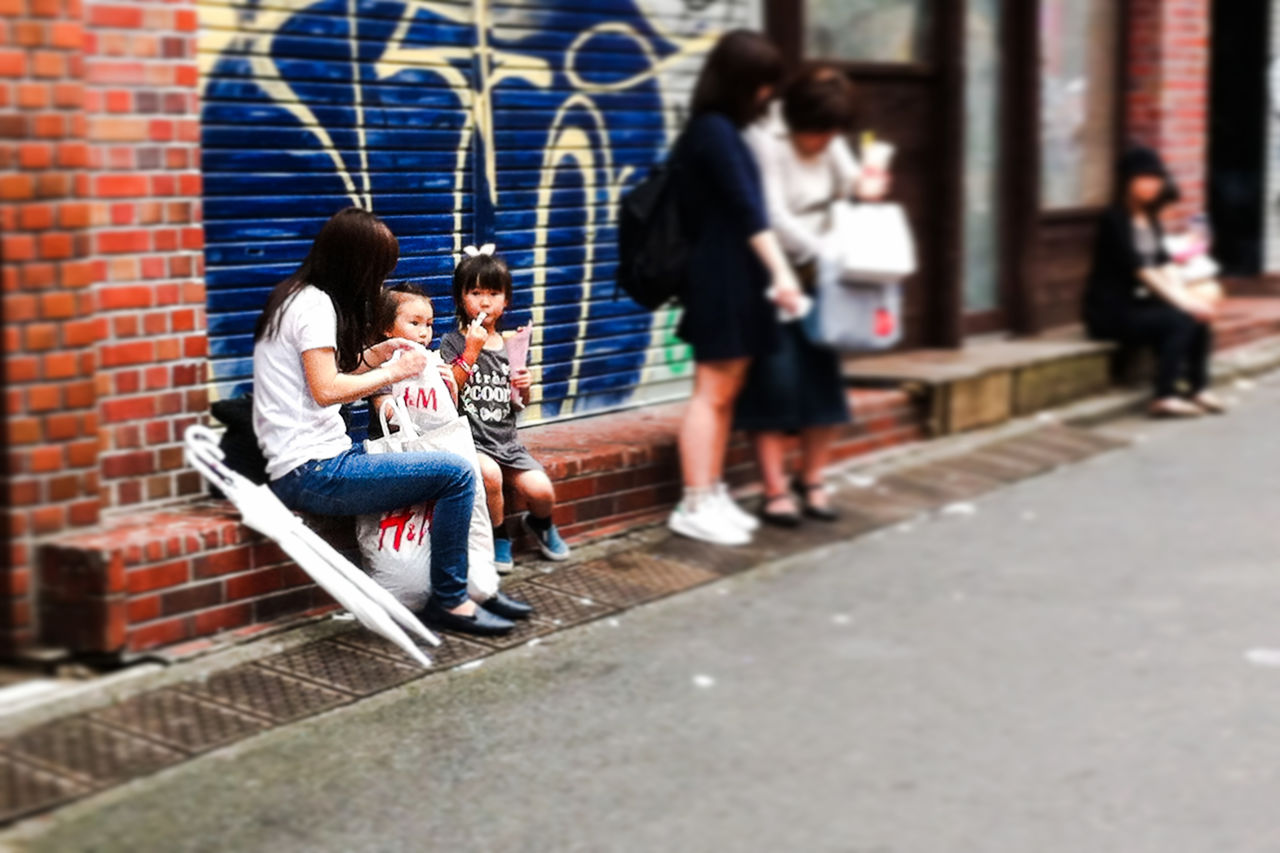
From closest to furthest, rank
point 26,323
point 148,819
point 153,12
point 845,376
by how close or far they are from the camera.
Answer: point 148,819, point 26,323, point 153,12, point 845,376

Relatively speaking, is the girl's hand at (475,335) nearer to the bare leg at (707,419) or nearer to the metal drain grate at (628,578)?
the metal drain grate at (628,578)

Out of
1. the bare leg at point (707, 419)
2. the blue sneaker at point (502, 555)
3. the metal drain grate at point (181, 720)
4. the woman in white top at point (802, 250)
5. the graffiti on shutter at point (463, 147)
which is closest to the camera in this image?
the metal drain grate at point (181, 720)

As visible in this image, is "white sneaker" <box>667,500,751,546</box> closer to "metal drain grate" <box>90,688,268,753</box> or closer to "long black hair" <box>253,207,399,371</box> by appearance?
"long black hair" <box>253,207,399,371</box>

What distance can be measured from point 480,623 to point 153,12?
1.94 meters

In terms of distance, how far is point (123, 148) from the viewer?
191 inches

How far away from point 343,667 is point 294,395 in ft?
2.46

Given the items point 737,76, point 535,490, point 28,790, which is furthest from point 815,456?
point 28,790

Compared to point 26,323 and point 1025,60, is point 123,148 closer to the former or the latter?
point 26,323

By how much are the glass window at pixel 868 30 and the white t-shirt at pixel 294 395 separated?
446cm

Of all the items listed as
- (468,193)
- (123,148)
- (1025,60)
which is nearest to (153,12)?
(123,148)

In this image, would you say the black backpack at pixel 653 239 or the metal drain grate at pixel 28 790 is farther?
the black backpack at pixel 653 239

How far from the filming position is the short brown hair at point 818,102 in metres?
6.49

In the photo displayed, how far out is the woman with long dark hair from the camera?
15.1 feet

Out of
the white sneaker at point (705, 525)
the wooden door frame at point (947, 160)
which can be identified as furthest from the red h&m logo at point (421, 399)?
the wooden door frame at point (947, 160)
